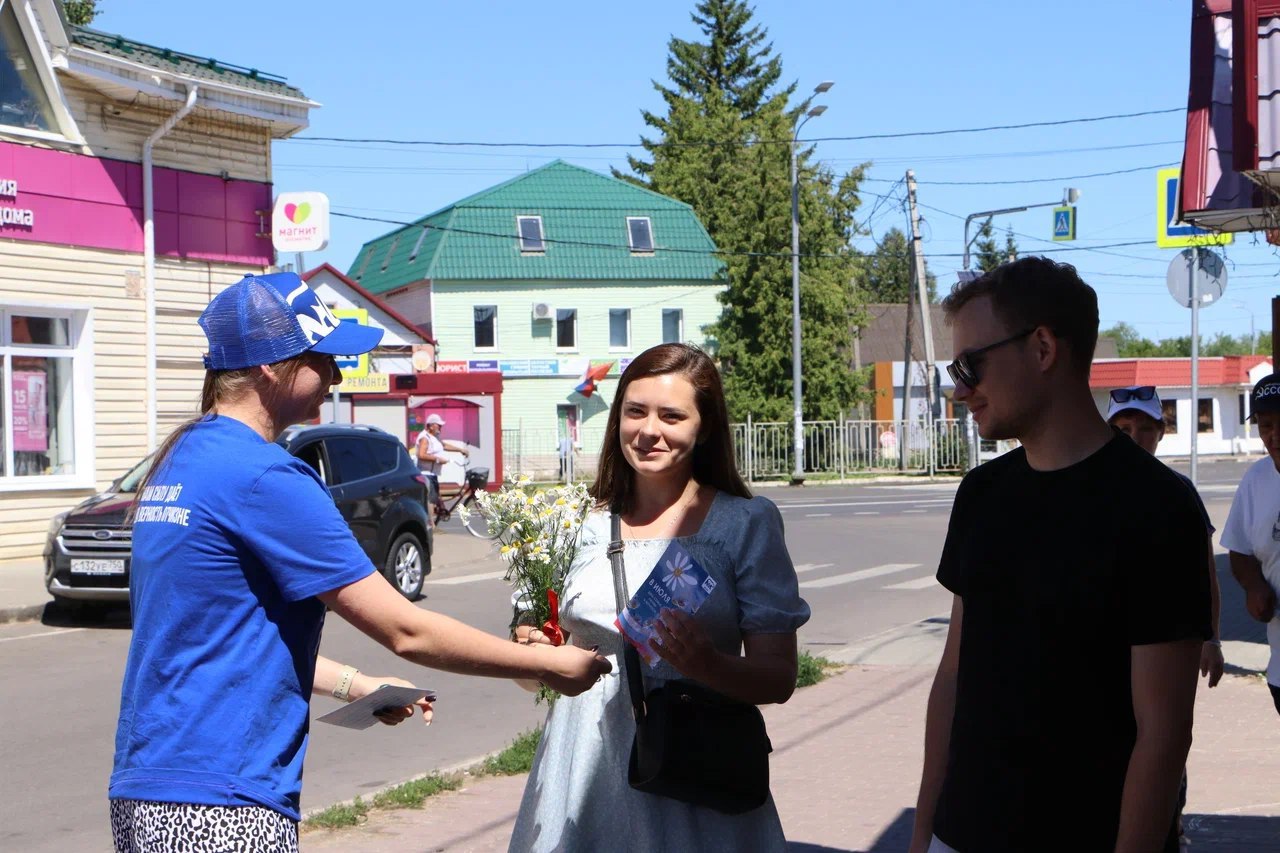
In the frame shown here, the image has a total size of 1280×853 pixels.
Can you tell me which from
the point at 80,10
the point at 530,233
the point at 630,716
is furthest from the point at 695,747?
the point at 530,233

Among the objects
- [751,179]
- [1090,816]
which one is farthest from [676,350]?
[751,179]

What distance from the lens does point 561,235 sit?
172ft

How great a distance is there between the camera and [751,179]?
48.4m

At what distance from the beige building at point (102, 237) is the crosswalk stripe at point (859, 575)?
8.95m

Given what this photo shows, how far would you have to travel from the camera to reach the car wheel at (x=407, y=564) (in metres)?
15.4

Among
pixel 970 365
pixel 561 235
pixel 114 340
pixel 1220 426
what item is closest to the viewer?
pixel 970 365

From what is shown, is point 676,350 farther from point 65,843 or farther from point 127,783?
point 65,843

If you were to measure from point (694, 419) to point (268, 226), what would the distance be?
18.5 m

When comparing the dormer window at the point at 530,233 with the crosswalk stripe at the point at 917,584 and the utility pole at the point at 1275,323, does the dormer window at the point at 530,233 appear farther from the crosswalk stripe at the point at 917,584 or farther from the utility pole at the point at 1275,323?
the utility pole at the point at 1275,323

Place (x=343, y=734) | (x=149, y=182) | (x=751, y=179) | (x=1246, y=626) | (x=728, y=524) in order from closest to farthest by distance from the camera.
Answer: (x=728, y=524) → (x=343, y=734) → (x=1246, y=626) → (x=149, y=182) → (x=751, y=179)

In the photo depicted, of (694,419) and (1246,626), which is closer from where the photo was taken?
(694,419)

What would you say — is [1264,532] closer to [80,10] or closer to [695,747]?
[695,747]

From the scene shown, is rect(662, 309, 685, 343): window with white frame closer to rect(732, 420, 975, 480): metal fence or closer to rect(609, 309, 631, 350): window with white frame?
rect(609, 309, 631, 350): window with white frame

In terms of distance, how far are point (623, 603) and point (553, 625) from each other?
207 millimetres
